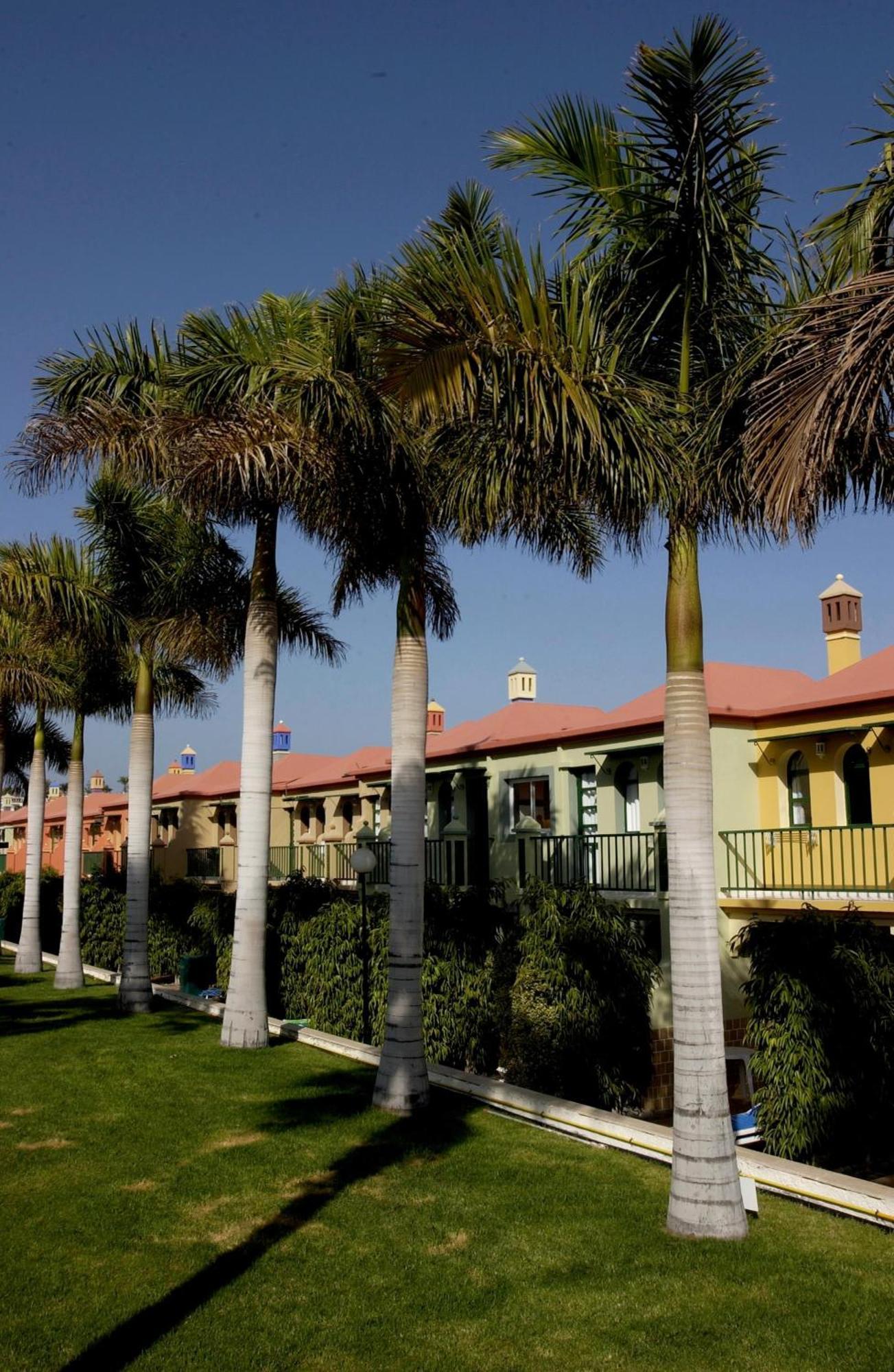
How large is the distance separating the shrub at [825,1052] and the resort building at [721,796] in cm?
351

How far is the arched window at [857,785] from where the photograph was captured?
59.1 feet

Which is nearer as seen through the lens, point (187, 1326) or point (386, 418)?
point (187, 1326)

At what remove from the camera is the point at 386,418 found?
39.6 ft

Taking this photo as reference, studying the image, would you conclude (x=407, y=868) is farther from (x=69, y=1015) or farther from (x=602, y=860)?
(x=69, y=1015)

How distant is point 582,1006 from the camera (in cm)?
1266

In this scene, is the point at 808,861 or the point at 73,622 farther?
the point at 73,622

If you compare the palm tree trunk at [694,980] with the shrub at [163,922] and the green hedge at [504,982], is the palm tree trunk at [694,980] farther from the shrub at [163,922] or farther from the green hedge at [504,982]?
the shrub at [163,922]

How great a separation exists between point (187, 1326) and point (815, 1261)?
3.98 m

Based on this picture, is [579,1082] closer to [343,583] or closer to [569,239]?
[343,583]

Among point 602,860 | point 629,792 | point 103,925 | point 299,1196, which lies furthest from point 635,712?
point 103,925

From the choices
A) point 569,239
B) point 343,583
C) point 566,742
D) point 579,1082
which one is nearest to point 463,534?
point 569,239

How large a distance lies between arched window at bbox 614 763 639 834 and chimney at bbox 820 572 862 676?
449 centimetres

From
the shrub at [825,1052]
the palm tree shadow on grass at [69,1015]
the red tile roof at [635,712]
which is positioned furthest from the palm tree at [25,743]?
the shrub at [825,1052]

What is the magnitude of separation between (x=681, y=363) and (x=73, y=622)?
45.0ft
